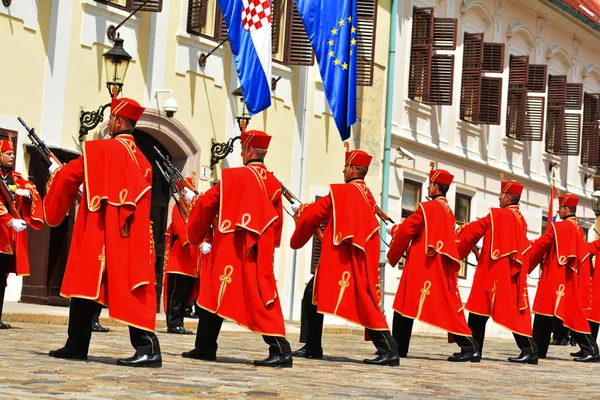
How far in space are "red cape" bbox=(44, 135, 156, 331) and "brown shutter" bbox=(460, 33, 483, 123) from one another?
20.2 metres

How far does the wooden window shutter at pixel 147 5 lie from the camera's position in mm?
19188

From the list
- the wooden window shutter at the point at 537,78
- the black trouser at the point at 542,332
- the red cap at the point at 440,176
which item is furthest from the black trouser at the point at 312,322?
the wooden window shutter at the point at 537,78

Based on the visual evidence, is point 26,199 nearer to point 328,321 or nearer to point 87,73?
point 87,73

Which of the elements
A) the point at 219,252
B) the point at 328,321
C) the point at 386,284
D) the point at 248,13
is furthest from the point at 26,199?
the point at 386,284

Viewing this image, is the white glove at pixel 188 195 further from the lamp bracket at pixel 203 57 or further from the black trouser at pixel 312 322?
the lamp bracket at pixel 203 57

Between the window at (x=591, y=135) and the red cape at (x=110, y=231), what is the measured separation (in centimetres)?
2675

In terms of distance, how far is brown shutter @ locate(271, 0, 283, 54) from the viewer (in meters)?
22.9

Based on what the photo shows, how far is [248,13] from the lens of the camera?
1997 centimetres

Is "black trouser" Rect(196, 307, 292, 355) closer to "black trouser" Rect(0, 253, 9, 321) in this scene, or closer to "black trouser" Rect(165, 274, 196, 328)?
"black trouser" Rect(0, 253, 9, 321)

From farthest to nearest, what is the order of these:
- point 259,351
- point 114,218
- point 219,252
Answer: point 259,351, point 219,252, point 114,218

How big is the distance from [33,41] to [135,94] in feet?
6.88

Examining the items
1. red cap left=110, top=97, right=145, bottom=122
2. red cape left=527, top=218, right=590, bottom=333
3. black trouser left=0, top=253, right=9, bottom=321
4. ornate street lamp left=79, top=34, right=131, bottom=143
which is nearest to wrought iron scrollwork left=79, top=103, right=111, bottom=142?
ornate street lamp left=79, top=34, right=131, bottom=143

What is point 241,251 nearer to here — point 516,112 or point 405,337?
point 405,337

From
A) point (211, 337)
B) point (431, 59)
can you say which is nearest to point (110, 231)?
point (211, 337)
